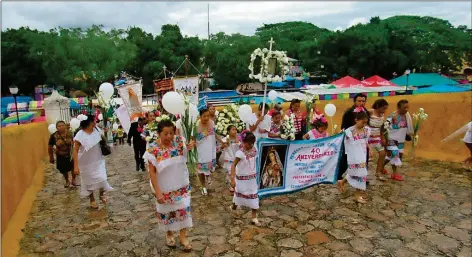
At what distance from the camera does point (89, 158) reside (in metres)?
6.50

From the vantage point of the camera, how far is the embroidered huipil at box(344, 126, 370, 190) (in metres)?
6.67

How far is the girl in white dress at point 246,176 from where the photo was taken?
5.72m

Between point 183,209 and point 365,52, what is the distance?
31582 mm

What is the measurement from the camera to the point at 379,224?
19.3 ft

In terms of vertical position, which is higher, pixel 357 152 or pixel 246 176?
pixel 357 152

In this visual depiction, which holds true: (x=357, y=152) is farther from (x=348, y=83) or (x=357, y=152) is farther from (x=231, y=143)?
(x=348, y=83)

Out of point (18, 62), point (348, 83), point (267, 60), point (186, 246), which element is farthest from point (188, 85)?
point (18, 62)

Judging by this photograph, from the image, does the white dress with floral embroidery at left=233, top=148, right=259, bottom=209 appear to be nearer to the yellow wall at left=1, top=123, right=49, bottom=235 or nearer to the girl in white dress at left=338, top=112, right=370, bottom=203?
the girl in white dress at left=338, top=112, right=370, bottom=203

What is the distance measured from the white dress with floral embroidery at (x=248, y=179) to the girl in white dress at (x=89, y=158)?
100 inches

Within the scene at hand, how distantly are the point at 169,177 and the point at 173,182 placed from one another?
0.09 metres

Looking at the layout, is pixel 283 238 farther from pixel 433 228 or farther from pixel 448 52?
pixel 448 52

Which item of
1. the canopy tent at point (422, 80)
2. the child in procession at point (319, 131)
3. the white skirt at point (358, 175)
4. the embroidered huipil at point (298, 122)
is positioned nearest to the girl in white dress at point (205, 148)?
the embroidered huipil at point (298, 122)

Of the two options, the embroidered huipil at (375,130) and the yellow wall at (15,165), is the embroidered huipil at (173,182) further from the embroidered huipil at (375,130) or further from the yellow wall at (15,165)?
the embroidered huipil at (375,130)

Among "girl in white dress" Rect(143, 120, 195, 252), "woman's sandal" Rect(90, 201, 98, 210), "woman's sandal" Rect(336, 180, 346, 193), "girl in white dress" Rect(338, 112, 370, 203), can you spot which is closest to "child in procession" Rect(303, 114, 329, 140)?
"girl in white dress" Rect(338, 112, 370, 203)
